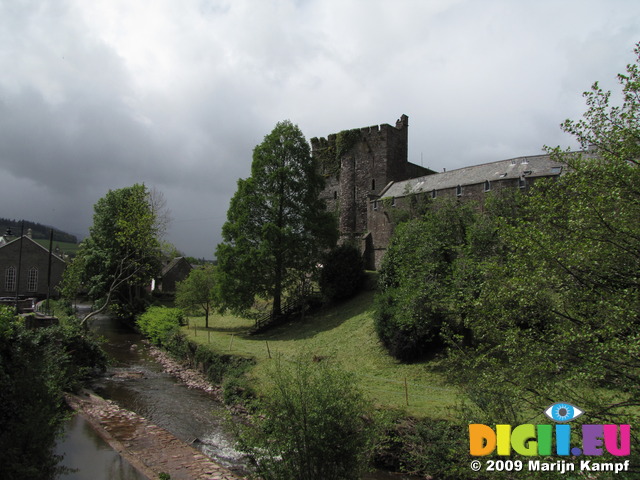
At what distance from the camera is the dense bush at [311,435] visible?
6.85 metres

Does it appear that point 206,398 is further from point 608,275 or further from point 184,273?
point 184,273

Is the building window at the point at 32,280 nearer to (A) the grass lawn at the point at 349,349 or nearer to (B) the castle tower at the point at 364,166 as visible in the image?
(A) the grass lawn at the point at 349,349

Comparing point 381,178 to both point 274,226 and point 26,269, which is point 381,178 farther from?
point 26,269

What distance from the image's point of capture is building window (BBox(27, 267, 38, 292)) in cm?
4300

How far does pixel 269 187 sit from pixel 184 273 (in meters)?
27.2

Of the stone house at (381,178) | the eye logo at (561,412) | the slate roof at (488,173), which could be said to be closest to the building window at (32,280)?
the stone house at (381,178)

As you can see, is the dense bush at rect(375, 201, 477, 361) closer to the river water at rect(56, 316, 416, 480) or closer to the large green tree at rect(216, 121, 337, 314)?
the river water at rect(56, 316, 416, 480)

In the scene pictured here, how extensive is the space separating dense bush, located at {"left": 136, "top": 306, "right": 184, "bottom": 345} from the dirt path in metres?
12.6

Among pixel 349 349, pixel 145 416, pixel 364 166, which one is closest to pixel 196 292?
pixel 349 349

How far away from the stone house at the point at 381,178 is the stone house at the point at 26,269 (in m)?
29.0

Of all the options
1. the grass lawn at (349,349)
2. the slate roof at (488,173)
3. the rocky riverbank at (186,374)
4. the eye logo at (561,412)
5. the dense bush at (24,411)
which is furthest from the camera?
the slate roof at (488,173)

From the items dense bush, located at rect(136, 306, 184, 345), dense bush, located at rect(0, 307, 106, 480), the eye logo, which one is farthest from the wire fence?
dense bush, located at rect(136, 306, 184, 345)

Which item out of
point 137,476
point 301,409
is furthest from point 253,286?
point 301,409

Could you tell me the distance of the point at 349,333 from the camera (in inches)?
865
